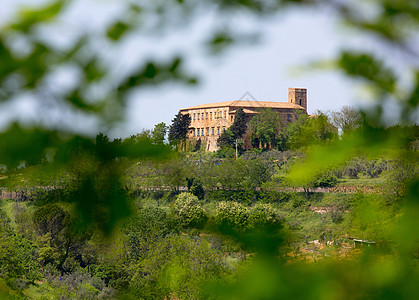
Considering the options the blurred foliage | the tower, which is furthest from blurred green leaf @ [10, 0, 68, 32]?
the tower

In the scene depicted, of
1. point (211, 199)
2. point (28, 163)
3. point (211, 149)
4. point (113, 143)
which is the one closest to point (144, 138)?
point (113, 143)

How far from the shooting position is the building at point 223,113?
101ft

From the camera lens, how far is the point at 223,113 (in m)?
31.5

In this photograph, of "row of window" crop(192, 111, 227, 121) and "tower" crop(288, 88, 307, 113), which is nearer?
"row of window" crop(192, 111, 227, 121)

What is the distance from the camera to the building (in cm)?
3078

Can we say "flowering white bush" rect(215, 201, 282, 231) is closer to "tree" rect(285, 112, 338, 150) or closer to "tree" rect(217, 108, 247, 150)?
"tree" rect(285, 112, 338, 150)

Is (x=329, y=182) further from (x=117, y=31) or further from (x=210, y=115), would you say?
(x=117, y=31)

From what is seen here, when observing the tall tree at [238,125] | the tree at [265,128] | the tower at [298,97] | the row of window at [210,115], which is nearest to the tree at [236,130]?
the tall tree at [238,125]

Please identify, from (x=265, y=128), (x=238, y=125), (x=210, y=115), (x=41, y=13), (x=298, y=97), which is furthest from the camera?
(x=298, y=97)

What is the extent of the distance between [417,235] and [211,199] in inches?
874

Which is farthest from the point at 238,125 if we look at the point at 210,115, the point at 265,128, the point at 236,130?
the point at 210,115

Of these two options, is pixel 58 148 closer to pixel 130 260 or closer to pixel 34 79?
pixel 34 79

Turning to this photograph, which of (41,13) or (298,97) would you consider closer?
(41,13)

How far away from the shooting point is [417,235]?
57 centimetres
